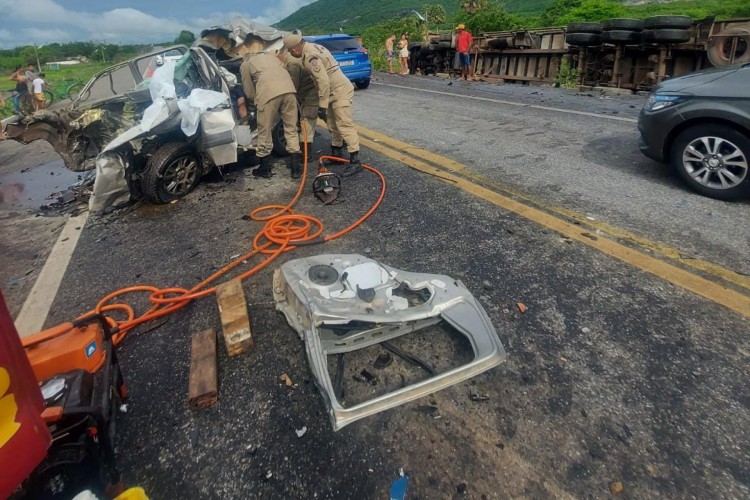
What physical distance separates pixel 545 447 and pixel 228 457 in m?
1.34

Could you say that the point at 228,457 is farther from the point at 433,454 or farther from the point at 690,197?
the point at 690,197

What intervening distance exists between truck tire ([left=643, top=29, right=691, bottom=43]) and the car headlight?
7.76 metres

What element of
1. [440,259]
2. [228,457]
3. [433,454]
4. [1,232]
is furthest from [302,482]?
[1,232]

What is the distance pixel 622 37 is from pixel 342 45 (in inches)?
291

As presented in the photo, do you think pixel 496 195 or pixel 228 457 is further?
pixel 496 195

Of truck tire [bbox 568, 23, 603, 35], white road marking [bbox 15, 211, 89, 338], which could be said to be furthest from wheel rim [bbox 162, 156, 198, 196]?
truck tire [bbox 568, 23, 603, 35]

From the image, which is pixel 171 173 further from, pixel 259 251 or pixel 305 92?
pixel 305 92

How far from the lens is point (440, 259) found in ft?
10.3

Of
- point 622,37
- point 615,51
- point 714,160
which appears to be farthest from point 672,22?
point 714,160

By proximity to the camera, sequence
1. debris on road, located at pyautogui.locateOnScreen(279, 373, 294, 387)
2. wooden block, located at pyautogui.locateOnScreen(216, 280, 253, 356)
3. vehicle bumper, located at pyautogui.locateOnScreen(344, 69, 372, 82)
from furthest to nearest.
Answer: vehicle bumper, located at pyautogui.locateOnScreen(344, 69, 372, 82)
wooden block, located at pyautogui.locateOnScreen(216, 280, 253, 356)
debris on road, located at pyautogui.locateOnScreen(279, 373, 294, 387)

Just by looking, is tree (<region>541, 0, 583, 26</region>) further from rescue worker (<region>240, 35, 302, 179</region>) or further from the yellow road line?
rescue worker (<region>240, 35, 302, 179</region>)

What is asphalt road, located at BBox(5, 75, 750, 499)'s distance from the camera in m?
1.69

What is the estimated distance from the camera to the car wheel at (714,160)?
11.9 feet

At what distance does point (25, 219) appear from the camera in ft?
16.6
